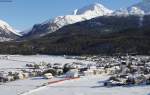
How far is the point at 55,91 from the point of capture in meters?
39.3

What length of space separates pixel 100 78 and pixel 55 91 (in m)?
10.6

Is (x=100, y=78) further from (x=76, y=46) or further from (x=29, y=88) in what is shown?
(x=76, y=46)

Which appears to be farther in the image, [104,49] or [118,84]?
[104,49]

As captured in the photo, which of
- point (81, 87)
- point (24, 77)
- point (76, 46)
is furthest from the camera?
point (76, 46)

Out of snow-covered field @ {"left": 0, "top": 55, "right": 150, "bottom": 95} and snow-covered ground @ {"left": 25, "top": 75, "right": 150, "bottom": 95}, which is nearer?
snow-covered ground @ {"left": 25, "top": 75, "right": 150, "bottom": 95}

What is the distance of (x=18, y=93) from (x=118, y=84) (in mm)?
9126

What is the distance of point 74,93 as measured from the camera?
37.7 metres

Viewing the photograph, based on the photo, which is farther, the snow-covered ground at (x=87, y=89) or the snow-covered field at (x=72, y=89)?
the snow-covered field at (x=72, y=89)

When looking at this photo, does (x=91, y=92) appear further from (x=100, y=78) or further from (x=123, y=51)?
(x=123, y=51)

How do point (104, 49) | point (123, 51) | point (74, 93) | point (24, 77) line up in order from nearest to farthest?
point (74, 93)
point (24, 77)
point (123, 51)
point (104, 49)

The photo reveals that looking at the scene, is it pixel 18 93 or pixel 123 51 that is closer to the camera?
pixel 18 93

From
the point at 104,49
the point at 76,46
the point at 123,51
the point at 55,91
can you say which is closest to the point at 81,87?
the point at 55,91

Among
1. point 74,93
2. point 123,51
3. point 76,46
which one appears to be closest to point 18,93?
point 74,93

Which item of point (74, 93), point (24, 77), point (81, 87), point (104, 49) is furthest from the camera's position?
point (104, 49)
